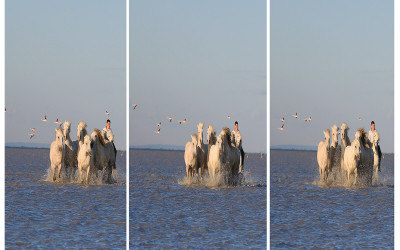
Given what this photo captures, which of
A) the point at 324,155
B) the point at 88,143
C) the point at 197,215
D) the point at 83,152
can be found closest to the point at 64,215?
the point at 197,215

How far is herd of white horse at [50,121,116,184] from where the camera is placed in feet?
53.5

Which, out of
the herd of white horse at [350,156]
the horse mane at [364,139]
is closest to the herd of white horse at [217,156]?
the herd of white horse at [350,156]

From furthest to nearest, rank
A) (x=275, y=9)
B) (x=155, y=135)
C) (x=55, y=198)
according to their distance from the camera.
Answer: (x=55, y=198), (x=155, y=135), (x=275, y=9)

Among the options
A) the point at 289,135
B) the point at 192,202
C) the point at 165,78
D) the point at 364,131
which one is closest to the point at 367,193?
the point at 364,131

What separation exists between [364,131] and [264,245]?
6353mm

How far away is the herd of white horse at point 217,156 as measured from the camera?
52.9ft

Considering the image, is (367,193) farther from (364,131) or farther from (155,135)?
(155,135)

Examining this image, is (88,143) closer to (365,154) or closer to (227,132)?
(227,132)

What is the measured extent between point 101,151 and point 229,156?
103 inches

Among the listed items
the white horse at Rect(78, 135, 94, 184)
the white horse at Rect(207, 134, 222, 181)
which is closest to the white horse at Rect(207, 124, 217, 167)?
the white horse at Rect(207, 134, 222, 181)

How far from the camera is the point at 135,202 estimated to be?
16.4 metres

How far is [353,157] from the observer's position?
1641 centimetres

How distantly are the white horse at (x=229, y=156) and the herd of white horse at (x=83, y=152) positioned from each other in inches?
96.5

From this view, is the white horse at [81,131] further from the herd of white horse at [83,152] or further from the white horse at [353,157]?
the white horse at [353,157]
